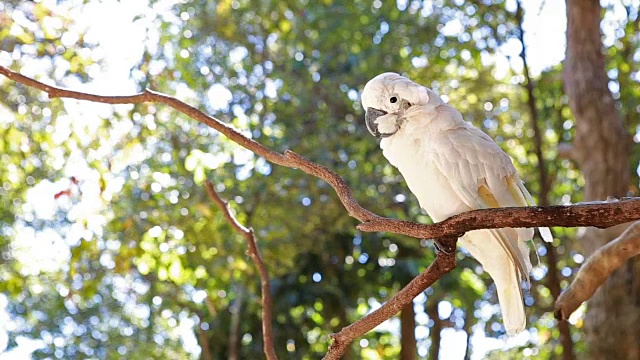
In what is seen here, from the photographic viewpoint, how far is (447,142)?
1628mm

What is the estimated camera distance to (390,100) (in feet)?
5.38

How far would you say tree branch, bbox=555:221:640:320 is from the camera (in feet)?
5.90

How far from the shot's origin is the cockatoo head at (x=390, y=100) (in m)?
1.62

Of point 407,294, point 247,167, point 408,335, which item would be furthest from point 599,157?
point 407,294

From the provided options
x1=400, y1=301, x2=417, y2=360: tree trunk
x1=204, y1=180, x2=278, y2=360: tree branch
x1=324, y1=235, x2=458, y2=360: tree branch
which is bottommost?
x1=324, y1=235, x2=458, y2=360: tree branch

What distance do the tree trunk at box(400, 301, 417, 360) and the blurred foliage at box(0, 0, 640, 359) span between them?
170mm

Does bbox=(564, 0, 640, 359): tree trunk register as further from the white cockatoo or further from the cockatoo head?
the cockatoo head

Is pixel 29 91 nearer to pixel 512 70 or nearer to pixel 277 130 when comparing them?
pixel 277 130

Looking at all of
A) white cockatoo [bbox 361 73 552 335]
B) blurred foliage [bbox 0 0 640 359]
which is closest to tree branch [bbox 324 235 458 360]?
white cockatoo [bbox 361 73 552 335]

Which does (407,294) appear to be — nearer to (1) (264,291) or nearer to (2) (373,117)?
Result: (2) (373,117)

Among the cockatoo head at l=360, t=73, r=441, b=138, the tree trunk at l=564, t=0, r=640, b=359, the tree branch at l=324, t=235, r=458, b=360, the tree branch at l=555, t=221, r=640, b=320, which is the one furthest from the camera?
the tree trunk at l=564, t=0, r=640, b=359

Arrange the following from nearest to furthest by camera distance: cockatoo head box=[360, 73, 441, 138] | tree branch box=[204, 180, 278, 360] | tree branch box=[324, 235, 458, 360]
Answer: tree branch box=[324, 235, 458, 360], cockatoo head box=[360, 73, 441, 138], tree branch box=[204, 180, 278, 360]

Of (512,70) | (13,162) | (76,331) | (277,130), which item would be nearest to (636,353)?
(512,70)

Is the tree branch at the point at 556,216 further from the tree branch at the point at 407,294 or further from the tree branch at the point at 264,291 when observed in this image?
the tree branch at the point at 264,291
